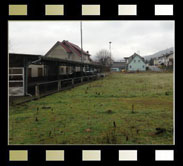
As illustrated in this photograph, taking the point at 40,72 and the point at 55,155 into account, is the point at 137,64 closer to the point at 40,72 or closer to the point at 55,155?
the point at 40,72

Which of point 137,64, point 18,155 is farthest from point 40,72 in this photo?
point 137,64

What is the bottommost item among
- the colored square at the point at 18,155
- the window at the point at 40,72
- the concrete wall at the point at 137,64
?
the colored square at the point at 18,155

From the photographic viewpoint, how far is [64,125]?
5.58 meters

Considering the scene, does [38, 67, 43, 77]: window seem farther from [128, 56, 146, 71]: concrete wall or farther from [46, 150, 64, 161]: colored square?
[128, 56, 146, 71]: concrete wall

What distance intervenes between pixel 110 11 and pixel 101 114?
5.05 meters

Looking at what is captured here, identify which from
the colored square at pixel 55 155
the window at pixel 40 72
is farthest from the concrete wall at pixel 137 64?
the colored square at pixel 55 155

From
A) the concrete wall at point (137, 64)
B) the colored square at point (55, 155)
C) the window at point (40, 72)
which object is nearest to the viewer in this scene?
the colored square at point (55, 155)

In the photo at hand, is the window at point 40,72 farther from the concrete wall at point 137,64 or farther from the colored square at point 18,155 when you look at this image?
the concrete wall at point 137,64

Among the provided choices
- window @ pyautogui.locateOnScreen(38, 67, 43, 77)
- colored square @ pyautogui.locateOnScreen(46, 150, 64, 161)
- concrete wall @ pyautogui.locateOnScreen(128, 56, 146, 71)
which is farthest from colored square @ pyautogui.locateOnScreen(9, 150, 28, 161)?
concrete wall @ pyautogui.locateOnScreen(128, 56, 146, 71)

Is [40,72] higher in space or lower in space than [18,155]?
higher

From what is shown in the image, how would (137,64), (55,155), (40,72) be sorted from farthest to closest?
(137,64)
(40,72)
(55,155)

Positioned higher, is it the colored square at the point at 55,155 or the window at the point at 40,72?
the window at the point at 40,72
